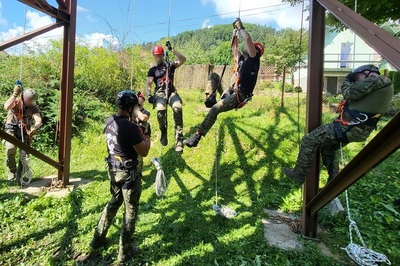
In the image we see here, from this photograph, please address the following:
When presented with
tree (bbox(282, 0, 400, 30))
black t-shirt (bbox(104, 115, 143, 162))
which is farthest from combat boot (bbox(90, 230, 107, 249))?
tree (bbox(282, 0, 400, 30))

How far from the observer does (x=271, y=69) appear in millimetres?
15570

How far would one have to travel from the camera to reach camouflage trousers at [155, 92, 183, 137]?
5.27m

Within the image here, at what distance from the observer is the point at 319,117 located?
12.2 ft

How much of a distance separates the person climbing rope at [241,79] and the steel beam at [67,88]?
2.53 m

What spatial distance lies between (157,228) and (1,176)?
14.7 ft

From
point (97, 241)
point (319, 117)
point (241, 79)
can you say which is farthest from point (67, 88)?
point (319, 117)

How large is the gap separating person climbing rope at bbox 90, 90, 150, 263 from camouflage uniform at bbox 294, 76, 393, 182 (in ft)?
6.84

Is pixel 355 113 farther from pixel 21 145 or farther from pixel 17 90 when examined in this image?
pixel 17 90

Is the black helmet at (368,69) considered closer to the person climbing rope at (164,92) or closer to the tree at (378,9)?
the person climbing rope at (164,92)

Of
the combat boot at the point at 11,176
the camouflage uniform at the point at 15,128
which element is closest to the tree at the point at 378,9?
the camouflage uniform at the point at 15,128

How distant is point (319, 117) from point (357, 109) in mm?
534

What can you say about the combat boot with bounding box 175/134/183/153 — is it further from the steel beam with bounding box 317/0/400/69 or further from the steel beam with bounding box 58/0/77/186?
the steel beam with bounding box 317/0/400/69

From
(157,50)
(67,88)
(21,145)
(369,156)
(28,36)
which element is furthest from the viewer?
(157,50)

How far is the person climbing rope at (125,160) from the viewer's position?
310cm
